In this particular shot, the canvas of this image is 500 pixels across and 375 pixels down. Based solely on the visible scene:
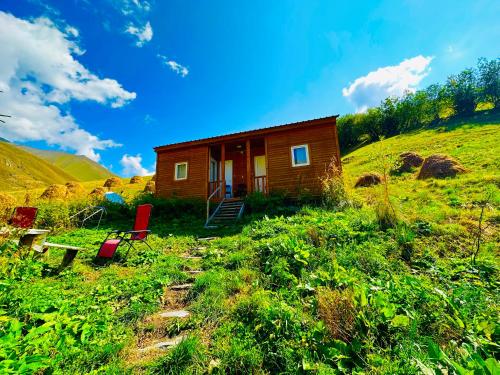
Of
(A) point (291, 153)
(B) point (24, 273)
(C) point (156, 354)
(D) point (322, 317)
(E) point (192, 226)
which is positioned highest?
(A) point (291, 153)

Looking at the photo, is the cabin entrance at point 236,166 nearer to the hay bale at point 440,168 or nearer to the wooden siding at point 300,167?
the wooden siding at point 300,167

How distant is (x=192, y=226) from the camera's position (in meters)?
10.2

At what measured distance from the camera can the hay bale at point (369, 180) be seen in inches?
523

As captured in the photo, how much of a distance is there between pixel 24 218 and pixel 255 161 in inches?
470

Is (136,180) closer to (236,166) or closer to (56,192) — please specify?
(56,192)

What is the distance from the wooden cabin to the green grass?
6503 mm

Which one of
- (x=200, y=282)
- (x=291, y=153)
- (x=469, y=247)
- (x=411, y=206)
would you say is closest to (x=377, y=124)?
(x=291, y=153)

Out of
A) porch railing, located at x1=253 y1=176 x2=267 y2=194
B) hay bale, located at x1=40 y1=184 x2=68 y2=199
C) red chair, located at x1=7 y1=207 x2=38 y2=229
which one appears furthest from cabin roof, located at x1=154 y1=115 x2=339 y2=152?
hay bale, located at x1=40 y1=184 x2=68 y2=199

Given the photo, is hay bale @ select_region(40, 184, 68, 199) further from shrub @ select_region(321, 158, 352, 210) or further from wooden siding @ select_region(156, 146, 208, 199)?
shrub @ select_region(321, 158, 352, 210)

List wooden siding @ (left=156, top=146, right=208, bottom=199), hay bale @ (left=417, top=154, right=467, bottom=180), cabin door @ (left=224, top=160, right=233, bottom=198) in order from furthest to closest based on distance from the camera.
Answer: cabin door @ (left=224, top=160, right=233, bottom=198), wooden siding @ (left=156, top=146, right=208, bottom=199), hay bale @ (left=417, top=154, right=467, bottom=180)

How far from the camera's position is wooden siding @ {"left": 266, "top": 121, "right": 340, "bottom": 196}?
1186 centimetres

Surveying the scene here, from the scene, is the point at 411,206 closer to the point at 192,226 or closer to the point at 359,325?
the point at 359,325

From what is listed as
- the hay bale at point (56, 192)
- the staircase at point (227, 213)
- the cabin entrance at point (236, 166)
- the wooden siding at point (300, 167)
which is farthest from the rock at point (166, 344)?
the hay bale at point (56, 192)

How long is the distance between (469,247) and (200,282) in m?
4.93
